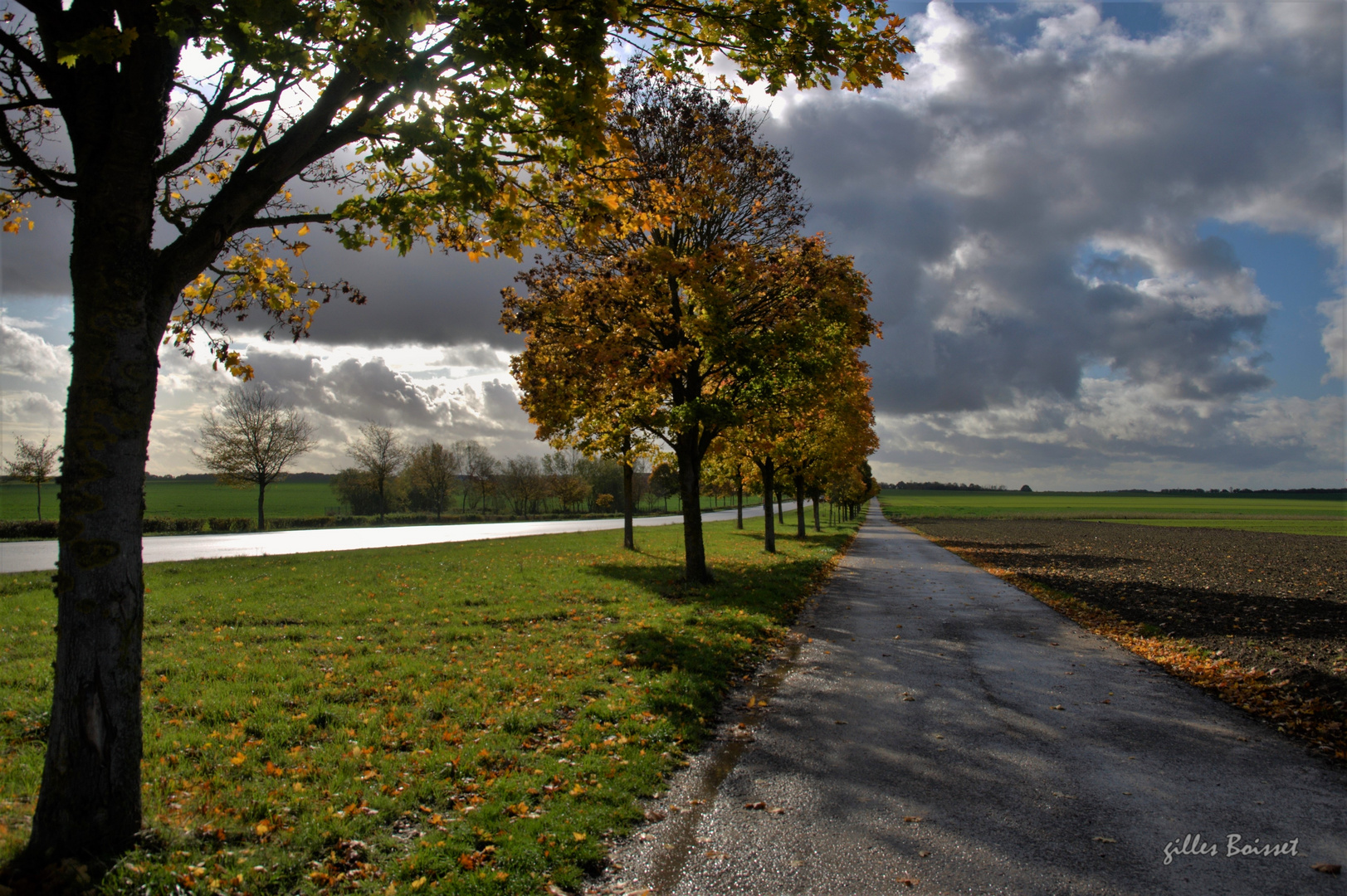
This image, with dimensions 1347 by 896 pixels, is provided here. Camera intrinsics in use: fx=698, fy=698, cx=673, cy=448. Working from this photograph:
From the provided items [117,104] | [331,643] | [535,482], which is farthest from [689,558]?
[535,482]

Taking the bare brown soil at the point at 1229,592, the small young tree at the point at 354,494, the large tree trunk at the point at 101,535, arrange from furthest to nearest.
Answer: the small young tree at the point at 354,494
the bare brown soil at the point at 1229,592
the large tree trunk at the point at 101,535

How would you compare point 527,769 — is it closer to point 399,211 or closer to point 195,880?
point 195,880

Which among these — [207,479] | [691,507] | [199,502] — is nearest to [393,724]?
[691,507]

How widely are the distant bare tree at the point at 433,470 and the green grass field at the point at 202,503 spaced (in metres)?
13.6

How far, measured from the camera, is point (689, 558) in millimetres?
15508

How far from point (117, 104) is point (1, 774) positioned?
445 centimetres

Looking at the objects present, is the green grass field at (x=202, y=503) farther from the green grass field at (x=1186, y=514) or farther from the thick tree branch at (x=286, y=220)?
the thick tree branch at (x=286, y=220)

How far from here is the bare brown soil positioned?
27.2 feet

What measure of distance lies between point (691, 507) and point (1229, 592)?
38.5 ft

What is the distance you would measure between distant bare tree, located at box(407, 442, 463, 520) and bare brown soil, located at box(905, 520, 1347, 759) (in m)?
56.5

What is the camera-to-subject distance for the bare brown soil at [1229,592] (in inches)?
326

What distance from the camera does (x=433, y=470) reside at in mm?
75750

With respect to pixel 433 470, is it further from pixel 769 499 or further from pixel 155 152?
pixel 155 152

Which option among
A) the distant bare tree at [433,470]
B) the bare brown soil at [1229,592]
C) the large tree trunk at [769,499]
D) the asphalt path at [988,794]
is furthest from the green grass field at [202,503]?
the asphalt path at [988,794]
